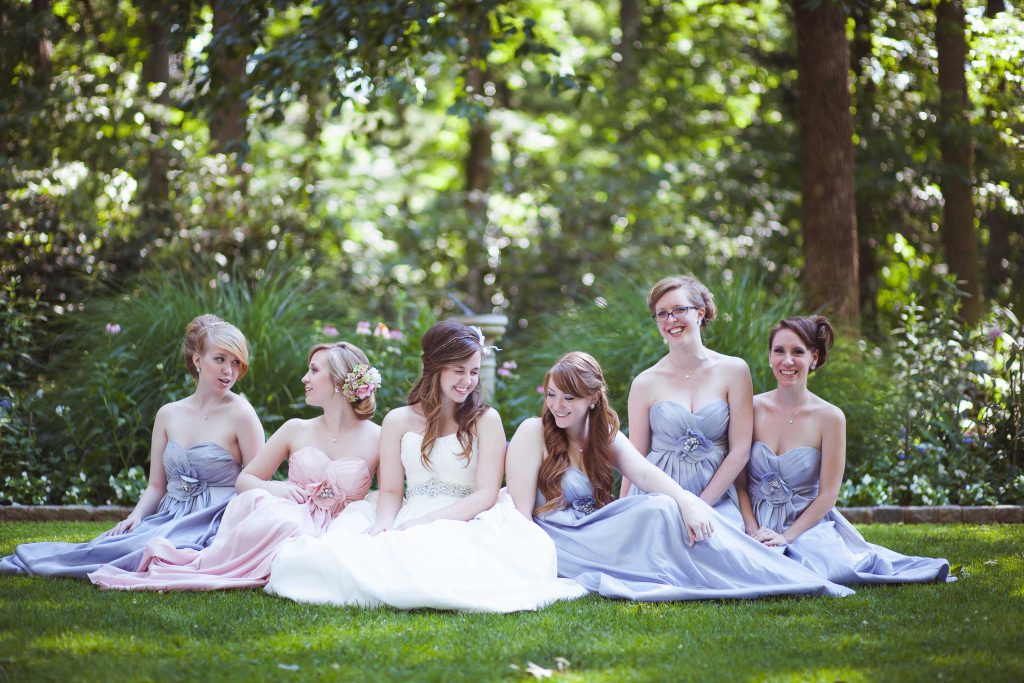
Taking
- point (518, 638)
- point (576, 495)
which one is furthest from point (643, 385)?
point (518, 638)

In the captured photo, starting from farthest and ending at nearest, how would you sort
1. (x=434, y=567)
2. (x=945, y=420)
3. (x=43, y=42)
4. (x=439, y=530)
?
1. (x=43, y=42)
2. (x=945, y=420)
3. (x=439, y=530)
4. (x=434, y=567)

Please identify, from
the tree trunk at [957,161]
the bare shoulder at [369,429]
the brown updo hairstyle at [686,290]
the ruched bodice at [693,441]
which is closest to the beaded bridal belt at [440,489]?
the bare shoulder at [369,429]

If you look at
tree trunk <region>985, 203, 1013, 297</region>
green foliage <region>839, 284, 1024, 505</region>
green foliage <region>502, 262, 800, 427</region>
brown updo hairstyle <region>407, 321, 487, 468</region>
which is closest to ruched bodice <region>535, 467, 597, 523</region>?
brown updo hairstyle <region>407, 321, 487, 468</region>

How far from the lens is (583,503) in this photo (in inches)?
207

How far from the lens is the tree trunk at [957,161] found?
36.5 feet

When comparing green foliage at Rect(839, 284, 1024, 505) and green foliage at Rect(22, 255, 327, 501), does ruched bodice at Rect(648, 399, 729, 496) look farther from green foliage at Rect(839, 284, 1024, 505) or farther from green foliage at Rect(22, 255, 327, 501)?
green foliage at Rect(22, 255, 327, 501)

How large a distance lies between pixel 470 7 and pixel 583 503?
15.4 ft

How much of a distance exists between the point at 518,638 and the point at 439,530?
1.00m

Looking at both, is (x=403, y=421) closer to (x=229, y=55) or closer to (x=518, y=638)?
(x=518, y=638)

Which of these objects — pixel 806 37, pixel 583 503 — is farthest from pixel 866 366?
pixel 583 503

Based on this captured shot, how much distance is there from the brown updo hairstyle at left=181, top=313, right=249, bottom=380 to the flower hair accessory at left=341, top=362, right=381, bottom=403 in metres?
0.68

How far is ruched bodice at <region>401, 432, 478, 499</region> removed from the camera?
5262mm

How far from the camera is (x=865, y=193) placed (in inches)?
480

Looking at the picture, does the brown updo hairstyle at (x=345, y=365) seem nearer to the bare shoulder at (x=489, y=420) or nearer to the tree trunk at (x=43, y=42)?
the bare shoulder at (x=489, y=420)
